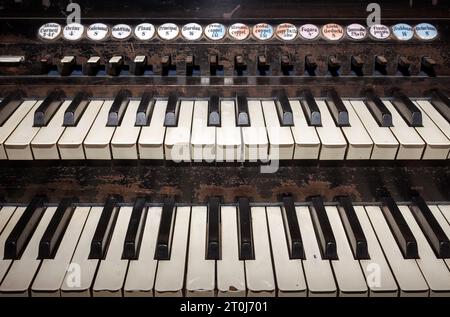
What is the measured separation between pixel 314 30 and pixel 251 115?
42 centimetres

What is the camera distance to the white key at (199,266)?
1271 millimetres

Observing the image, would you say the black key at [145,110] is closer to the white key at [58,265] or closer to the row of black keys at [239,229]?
the row of black keys at [239,229]

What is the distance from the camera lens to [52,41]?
1.60m

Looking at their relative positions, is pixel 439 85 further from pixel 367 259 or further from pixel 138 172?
pixel 138 172

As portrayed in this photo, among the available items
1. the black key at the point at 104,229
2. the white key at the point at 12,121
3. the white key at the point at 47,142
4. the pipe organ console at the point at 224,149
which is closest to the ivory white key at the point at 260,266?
the pipe organ console at the point at 224,149

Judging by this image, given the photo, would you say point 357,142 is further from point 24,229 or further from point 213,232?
point 24,229

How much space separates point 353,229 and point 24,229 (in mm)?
1109

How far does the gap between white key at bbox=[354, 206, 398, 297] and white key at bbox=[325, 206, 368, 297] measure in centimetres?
2

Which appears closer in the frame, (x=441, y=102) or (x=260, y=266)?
(x=260, y=266)

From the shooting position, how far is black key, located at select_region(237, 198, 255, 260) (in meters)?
1.36

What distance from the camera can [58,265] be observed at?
135 cm

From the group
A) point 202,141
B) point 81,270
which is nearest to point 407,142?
point 202,141

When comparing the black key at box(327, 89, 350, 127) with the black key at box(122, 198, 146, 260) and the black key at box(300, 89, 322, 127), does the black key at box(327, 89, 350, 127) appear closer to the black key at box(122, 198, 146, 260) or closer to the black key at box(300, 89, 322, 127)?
the black key at box(300, 89, 322, 127)
